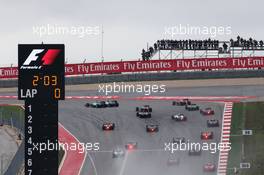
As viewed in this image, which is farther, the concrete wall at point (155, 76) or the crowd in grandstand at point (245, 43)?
the crowd in grandstand at point (245, 43)

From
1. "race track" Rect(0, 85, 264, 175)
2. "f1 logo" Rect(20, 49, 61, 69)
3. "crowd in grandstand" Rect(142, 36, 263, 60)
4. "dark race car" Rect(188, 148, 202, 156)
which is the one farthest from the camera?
"crowd in grandstand" Rect(142, 36, 263, 60)

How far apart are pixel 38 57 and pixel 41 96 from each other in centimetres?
120

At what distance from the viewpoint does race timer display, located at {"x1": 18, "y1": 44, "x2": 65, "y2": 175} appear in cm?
2478

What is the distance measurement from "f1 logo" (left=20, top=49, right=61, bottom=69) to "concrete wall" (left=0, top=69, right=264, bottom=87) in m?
25.3

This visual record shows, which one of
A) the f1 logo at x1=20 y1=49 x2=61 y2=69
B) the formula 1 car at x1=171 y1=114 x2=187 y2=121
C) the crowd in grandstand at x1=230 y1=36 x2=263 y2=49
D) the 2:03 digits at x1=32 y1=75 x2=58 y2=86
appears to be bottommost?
the formula 1 car at x1=171 y1=114 x2=187 y2=121

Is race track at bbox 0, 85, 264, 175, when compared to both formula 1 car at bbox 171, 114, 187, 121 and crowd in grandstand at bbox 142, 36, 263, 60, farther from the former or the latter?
crowd in grandstand at bbox 142, 36, 263, 60

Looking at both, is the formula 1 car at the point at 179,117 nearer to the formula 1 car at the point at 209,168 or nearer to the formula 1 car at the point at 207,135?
the formula 1 car at the point at 207,135

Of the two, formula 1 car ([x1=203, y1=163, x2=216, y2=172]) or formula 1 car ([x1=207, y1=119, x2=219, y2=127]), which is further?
formula 1 car ([x1=207, y1=119, x2=219, y2=127])

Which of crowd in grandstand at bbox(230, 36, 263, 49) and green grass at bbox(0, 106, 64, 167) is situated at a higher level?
crowd in grandstand at bbox(230, 36, 263, 49)

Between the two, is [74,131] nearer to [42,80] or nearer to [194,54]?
[194,54]

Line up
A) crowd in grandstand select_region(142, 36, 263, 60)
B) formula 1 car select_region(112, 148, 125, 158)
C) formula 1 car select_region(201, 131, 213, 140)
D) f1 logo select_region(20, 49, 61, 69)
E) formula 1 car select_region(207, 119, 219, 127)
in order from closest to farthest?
f1 logo select_region(20, 49, 61, 69) < formula 1 car select_region(112, 148, 125, 158) < formula 1 car select_region(201, 131, 213, 140) < formula 1 car select_region(207, 119, 219, 127) < crowd in grandstand select_region(142, 36, 263, 60)

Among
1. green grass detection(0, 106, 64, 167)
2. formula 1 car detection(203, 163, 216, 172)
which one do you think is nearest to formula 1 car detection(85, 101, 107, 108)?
green grass detection(0, 106, 64, 167)

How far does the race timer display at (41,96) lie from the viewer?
2478cm

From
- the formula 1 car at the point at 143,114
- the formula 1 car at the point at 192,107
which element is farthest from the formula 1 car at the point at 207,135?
the formula 1 car at the point at 143,114
